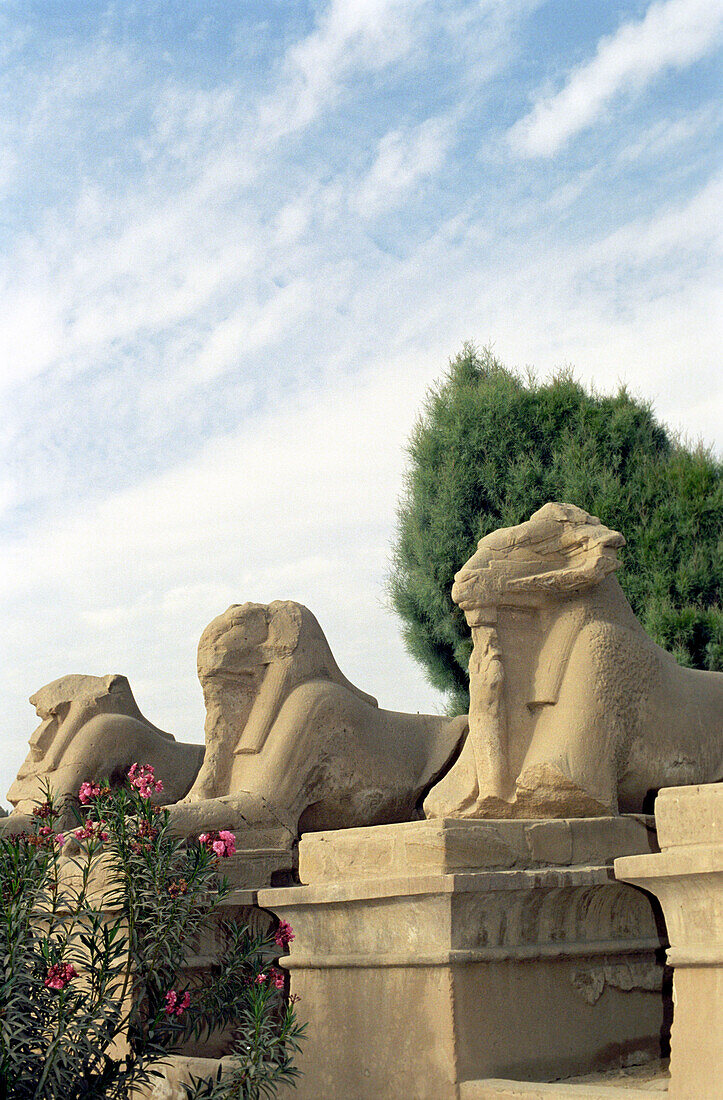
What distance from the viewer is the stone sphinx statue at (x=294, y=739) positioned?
6.25 meters

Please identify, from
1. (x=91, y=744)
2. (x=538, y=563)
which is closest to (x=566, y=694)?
(x=538, y=563)

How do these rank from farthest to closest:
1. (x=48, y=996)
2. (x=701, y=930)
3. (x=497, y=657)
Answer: (x=497, y=657) → (x=48, y=996) → (x=701, y=930)

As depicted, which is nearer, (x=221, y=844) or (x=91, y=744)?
(x=221, y=844)

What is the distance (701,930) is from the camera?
3561 millimetres

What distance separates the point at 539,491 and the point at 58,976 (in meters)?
10.8

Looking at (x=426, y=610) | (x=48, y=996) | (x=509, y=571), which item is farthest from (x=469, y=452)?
(x=48, y=996)

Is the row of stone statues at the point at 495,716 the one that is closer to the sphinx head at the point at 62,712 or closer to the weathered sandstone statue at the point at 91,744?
A: the weathered sandstone statue at the point at 91,744

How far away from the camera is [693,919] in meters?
3.59

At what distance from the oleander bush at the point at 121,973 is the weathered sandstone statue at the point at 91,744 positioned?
2871 millimetres

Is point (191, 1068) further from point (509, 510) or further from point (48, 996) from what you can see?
point (509, 510)

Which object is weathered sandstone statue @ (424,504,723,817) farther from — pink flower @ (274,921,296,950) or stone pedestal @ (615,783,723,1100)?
stone pedestal @ (615,783,723,1100)

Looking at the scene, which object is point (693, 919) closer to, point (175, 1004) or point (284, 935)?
point (284, 935)

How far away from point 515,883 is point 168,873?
1187 millimetres

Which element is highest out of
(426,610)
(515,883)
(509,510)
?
(509,510)
